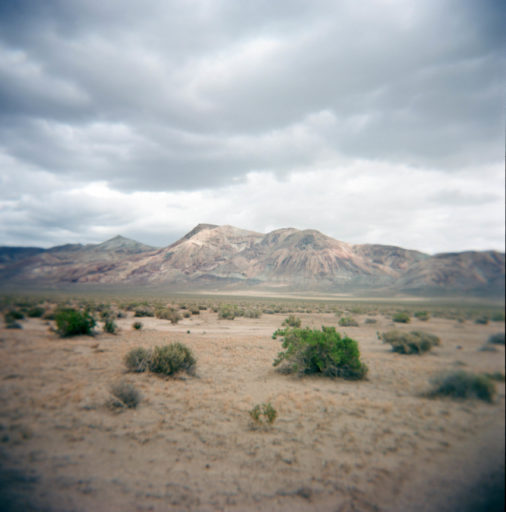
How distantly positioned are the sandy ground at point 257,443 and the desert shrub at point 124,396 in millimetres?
298

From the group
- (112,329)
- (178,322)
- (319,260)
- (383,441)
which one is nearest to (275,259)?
(319,260)

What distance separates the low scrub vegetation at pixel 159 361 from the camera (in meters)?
11.5

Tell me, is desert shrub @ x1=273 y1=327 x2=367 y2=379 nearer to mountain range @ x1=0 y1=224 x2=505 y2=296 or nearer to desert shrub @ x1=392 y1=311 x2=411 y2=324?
desert shrub @ x1=392 y1=311 x2=411 y2=324

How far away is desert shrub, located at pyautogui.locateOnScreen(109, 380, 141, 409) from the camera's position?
7895mm

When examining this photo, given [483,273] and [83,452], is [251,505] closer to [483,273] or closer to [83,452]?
[83,452]

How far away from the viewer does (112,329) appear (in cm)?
1998

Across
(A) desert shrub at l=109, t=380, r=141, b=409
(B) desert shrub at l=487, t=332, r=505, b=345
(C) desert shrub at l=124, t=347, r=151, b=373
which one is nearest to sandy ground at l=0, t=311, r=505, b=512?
(B) desert shrub at l=487, t=332, r=505, b=345

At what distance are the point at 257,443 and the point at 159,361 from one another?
20.6 ft

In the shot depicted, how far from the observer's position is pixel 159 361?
11.5 metres

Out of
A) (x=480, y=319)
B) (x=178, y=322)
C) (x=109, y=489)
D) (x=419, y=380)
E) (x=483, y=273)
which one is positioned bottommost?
(x=178, y=322)

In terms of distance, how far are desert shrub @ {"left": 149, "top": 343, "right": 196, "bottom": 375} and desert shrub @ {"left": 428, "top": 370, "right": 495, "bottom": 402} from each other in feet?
32.9

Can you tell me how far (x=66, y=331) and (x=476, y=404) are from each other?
1777 centimetres

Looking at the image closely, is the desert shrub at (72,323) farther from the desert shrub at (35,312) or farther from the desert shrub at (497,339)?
the desert shrub at (497,339)

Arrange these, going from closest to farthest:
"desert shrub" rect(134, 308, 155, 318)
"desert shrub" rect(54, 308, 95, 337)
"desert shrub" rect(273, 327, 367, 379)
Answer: "desert shrub" rect(273, 327, 367, 379) → "desert shrub" rect(54, 308, 95, 337) → "desert shrub" rect(134, 308, 155, 318)
